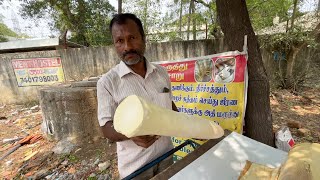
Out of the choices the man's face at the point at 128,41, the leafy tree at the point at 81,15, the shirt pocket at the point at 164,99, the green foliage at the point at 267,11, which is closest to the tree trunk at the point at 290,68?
the green foliage at the point at 267,11

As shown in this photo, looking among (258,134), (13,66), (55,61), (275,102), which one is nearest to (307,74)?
(275,102)

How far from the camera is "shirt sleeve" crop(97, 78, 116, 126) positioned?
1408 millimetres

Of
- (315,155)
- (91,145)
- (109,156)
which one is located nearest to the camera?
(315,155)

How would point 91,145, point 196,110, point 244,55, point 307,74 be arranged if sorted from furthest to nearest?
point 307,74, point 91,145, point 196,110, point 244,55

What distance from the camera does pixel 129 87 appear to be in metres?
1.53

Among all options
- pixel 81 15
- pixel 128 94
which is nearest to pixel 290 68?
pixel 128 94

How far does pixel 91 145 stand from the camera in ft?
13.3

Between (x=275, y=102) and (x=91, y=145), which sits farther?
(x=275, y=102)

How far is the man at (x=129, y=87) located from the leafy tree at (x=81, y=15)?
1115 centimetres

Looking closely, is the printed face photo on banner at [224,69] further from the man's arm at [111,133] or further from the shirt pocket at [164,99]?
the man's arm at [111,133]

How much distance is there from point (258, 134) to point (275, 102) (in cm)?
366

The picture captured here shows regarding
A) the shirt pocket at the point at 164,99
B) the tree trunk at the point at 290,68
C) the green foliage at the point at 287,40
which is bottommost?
the tree trunk at the point at 290,68

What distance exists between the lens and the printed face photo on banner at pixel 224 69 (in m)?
2.33

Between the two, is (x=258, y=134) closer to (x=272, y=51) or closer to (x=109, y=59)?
(x=272, y=51)
